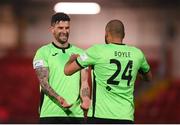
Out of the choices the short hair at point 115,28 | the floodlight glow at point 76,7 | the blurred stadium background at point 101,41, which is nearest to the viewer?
the short hair at point 115,28

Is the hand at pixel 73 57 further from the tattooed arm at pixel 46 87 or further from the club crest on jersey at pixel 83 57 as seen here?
the tattooed arm at pixel 46 87

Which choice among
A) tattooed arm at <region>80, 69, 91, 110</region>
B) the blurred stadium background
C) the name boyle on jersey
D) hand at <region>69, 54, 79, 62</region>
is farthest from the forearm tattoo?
the blurred stadium background

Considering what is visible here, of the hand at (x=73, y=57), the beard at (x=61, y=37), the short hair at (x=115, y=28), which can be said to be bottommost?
the hand at (x=73, y=57)

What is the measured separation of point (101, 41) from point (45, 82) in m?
7.50

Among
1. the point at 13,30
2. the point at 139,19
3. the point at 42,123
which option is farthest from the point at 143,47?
the point at 42,123

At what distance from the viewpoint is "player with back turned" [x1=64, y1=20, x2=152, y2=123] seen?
13.5ft

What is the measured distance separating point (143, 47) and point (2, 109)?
3.41 m

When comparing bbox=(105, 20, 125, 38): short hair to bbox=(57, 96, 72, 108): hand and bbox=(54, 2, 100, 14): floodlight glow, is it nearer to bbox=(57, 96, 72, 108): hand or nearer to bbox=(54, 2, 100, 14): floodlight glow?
bbox=(57, 96, 72, 108): hand

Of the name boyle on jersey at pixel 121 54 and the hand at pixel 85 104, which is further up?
the name boyle on jersey at pixel 121 54

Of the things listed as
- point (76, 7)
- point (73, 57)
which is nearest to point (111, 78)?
point (73, 57)

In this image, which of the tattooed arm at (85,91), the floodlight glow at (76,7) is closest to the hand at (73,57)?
the tattooed arm at (85,91)

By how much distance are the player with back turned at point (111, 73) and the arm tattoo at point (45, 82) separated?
164 millimetres

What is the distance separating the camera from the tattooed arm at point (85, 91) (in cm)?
418

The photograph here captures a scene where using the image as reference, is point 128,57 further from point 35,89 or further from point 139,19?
point 139,19
